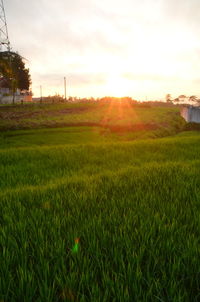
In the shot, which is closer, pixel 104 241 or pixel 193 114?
pixel 104 241

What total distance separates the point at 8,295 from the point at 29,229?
783 millimetres

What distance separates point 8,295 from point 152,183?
104 inches

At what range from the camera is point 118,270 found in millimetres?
1504

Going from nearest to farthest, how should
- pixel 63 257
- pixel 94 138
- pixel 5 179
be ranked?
pixel 63 257, pixel 5 179, pixel 94 138

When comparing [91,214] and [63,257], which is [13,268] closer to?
[63,257]

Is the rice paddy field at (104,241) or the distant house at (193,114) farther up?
the distant house at (193,114)

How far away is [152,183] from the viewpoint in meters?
3.64

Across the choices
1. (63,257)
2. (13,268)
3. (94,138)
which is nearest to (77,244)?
(63,257)

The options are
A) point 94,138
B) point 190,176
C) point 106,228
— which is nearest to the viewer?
point 106,228

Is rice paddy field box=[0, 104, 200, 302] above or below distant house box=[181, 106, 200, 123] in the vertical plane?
below

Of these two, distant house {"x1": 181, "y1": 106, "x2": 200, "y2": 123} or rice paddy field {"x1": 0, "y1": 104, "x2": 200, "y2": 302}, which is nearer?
rice paddy field {"x1": 0, "y1": 104, "x2": 200, "y2": 302}

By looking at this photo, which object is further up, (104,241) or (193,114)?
(193,114)

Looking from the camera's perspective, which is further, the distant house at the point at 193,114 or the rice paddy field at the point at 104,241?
the distant house at the point at 193,114

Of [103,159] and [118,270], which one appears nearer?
[118,270]
